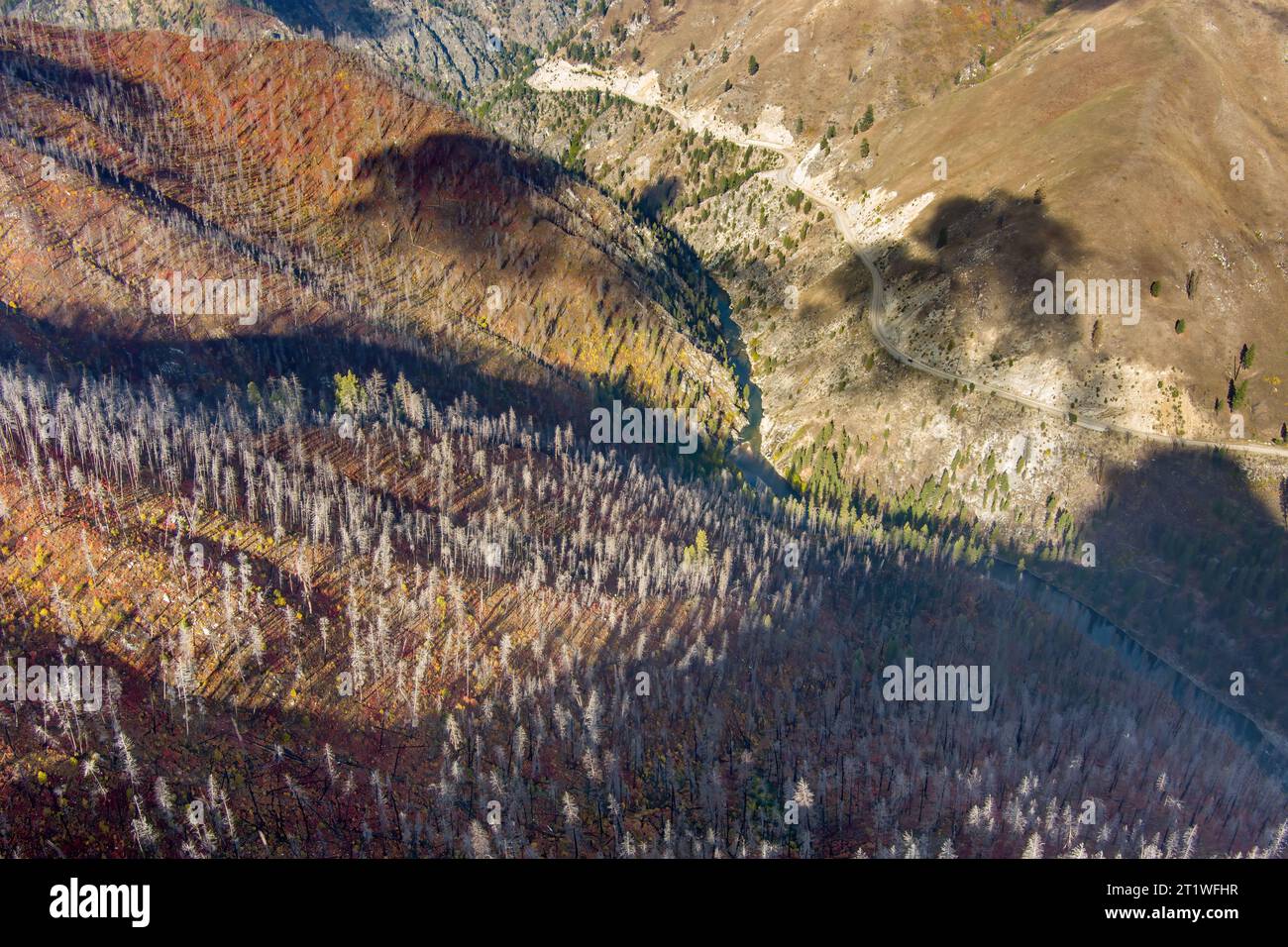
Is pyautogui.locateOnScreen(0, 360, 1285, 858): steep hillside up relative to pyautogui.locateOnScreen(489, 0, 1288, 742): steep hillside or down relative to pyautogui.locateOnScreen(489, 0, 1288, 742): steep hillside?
down

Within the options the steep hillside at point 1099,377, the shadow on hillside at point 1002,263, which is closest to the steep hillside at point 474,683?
the steep hillside at point 1099,377

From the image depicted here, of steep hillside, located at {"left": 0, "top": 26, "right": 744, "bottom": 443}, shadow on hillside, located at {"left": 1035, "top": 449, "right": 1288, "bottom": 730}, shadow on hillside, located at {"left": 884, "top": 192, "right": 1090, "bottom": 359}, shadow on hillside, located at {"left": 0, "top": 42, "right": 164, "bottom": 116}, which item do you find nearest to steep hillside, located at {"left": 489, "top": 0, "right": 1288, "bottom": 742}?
shadow on hillside, located at {"left": 1035, "top": 449, "right": 1288, "bottom": 730}

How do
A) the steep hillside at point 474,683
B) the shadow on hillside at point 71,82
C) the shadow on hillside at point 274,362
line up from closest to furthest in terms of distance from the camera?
the steep hillside at point 474,683, the shadow on hillside at point 274,362, the shadow on hillside at point 71,82

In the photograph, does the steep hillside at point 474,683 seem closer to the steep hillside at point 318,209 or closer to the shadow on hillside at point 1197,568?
the shadow on hillside at point 1197,568

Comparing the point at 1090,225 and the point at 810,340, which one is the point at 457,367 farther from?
the point at 1090,225

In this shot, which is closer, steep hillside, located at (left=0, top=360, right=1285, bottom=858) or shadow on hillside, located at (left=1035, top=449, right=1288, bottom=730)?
steep hillside, located at (left=0, top=360, right=1285, bottom=858)

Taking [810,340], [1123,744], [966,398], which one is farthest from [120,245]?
[1123,744]

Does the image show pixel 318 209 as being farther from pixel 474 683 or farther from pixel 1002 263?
pixel 1002 263

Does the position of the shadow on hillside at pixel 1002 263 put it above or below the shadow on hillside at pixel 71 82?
below

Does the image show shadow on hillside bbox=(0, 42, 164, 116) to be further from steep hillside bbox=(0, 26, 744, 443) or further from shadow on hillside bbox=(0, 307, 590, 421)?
shadow on hillside bbox=(0, 307, 590, 421)

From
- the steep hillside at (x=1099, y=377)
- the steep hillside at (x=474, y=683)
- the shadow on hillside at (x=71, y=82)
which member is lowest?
the steep hillside at (x=474, y=683)

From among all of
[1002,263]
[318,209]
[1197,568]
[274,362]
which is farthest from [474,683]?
[1002,263]
